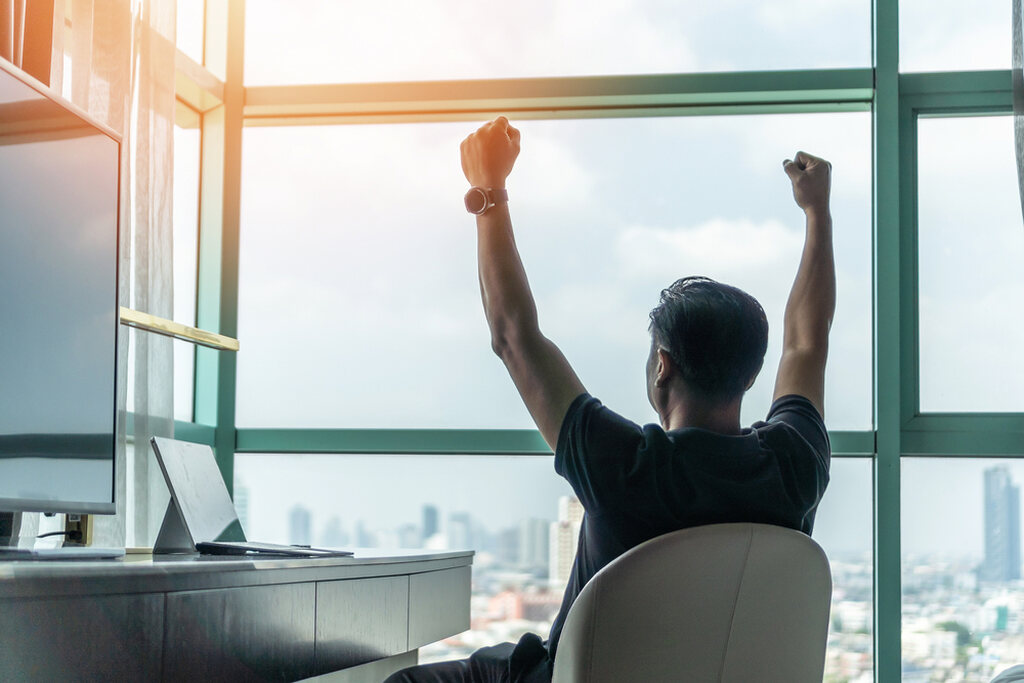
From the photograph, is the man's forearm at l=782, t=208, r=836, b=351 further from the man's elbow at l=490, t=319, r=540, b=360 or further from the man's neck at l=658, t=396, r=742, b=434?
the man's elbow at l=490, t=319, r=540, b=360

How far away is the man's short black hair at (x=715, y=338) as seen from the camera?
54.6 inches

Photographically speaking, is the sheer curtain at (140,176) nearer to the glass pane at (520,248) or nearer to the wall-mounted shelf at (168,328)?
the wall-mounted shelf at (168,328)

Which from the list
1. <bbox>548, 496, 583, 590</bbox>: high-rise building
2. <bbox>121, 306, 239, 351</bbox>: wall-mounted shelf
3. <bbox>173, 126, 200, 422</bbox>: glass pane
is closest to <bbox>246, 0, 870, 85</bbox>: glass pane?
<bbox>173, 126, 200, 422</bbox>: glass pane

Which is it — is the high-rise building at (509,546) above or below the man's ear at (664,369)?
below

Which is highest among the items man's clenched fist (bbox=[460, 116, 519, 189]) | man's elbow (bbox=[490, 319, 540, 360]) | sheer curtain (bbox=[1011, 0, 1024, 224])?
sheer curtain (bbox=[1011, 0, 1024, 224])

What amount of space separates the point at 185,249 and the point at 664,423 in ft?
7.76

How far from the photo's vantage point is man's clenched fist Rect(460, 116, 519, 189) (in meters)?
1.53

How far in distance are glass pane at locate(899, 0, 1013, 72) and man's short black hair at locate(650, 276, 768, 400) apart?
84.8 inches

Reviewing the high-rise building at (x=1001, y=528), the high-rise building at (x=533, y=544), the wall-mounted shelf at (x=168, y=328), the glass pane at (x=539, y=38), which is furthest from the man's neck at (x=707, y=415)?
the glass pane at (x=539, y=38)

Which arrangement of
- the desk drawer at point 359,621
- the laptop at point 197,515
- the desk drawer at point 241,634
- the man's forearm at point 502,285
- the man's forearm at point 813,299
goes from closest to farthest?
the desk drawer at point 241,634
the man's forearm at point 502,285
the desk drawer at point 359,621
the man's forearm at point 813,299
the laptop at point 197,515

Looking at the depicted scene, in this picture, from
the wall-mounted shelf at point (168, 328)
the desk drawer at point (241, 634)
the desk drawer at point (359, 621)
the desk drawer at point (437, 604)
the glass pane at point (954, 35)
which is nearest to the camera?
the desk drawer at point (241, 634)

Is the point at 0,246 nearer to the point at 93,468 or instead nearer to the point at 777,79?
the point at 93,468

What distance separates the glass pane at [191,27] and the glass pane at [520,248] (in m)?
0.33

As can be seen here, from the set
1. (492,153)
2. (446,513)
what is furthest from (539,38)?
(492,153)
